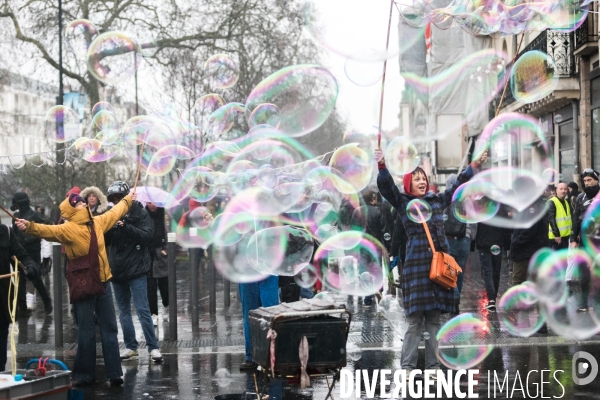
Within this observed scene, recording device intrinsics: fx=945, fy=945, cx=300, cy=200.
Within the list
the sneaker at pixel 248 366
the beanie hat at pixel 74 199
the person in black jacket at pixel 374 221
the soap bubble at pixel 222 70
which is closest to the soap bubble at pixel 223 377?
the sneaker at pixel 248 366

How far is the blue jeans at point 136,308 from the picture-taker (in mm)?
9539

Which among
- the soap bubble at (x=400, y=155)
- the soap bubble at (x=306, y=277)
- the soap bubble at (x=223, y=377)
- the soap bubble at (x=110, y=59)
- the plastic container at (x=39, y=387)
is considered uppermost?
the soap bubble at (x=110, y=59)

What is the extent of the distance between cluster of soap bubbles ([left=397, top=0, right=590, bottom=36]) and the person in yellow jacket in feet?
12.3

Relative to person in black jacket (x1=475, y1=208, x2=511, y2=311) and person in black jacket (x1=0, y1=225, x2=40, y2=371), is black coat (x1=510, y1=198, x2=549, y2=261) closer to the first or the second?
person in black jacket (x1=475, y1=208, x2=511, y2=311)

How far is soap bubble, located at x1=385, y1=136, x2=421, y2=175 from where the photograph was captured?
34.5ft

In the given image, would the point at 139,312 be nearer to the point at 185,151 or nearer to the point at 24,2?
the point at 185,151

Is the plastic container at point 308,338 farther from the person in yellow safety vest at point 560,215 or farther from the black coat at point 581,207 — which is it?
the person in yellow safety vest at point 560,215

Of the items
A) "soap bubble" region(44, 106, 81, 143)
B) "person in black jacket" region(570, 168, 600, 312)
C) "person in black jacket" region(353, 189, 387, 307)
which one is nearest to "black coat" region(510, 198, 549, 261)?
"person in black jacket" region(570, 168, 600, 312)

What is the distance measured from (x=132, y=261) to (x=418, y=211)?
→ 10.4ft

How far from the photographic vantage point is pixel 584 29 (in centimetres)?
2069

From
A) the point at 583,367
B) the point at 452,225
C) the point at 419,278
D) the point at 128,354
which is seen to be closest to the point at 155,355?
the point at 128,354

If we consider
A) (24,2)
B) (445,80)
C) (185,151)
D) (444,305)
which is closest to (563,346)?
(444,305)

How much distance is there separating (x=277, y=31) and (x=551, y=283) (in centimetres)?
2321

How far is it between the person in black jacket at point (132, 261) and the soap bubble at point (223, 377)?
1.10 metres
